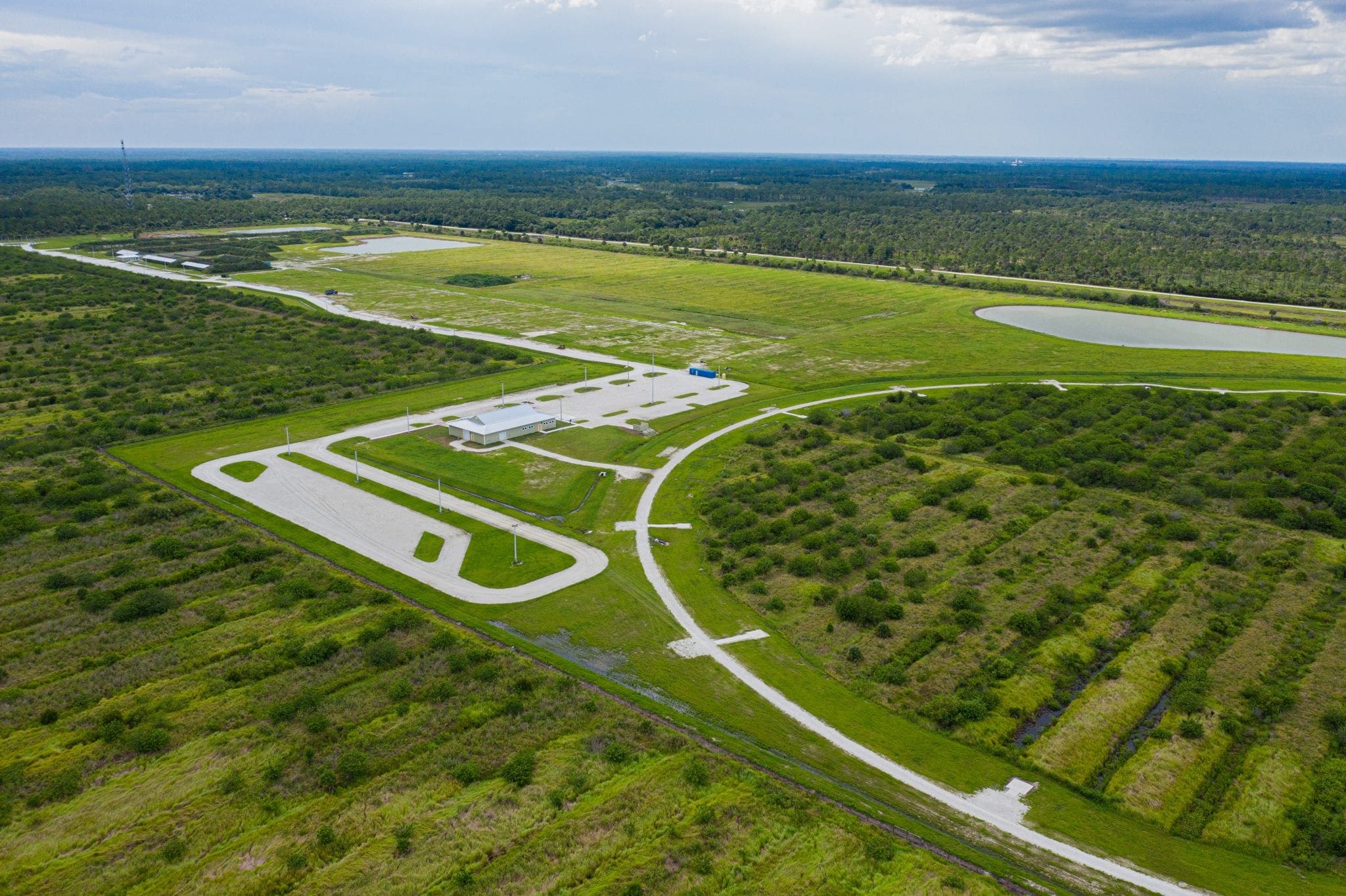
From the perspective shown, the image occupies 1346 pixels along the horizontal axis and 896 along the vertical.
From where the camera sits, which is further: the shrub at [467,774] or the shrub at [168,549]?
the shrub at [168,549]

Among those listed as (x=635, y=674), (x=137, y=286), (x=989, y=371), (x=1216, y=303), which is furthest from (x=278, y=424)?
(x=1216, y=303)

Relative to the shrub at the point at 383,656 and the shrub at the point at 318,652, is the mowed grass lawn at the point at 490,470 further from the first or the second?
the shrub at the point at 318,652

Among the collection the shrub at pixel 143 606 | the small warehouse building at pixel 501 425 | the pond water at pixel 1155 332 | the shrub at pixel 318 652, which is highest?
the pond water at pixel 1155 332

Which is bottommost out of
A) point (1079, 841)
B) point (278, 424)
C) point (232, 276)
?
point (1079, 841)

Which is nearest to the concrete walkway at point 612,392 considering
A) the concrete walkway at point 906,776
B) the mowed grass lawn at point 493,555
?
the mowed grass lawn at point 493,555

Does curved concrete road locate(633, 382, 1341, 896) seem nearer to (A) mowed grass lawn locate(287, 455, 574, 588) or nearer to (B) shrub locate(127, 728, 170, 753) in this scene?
(A) mowed grass lawn locate(287, 455, 574, 588)

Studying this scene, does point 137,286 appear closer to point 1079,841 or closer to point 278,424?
point 278,424
